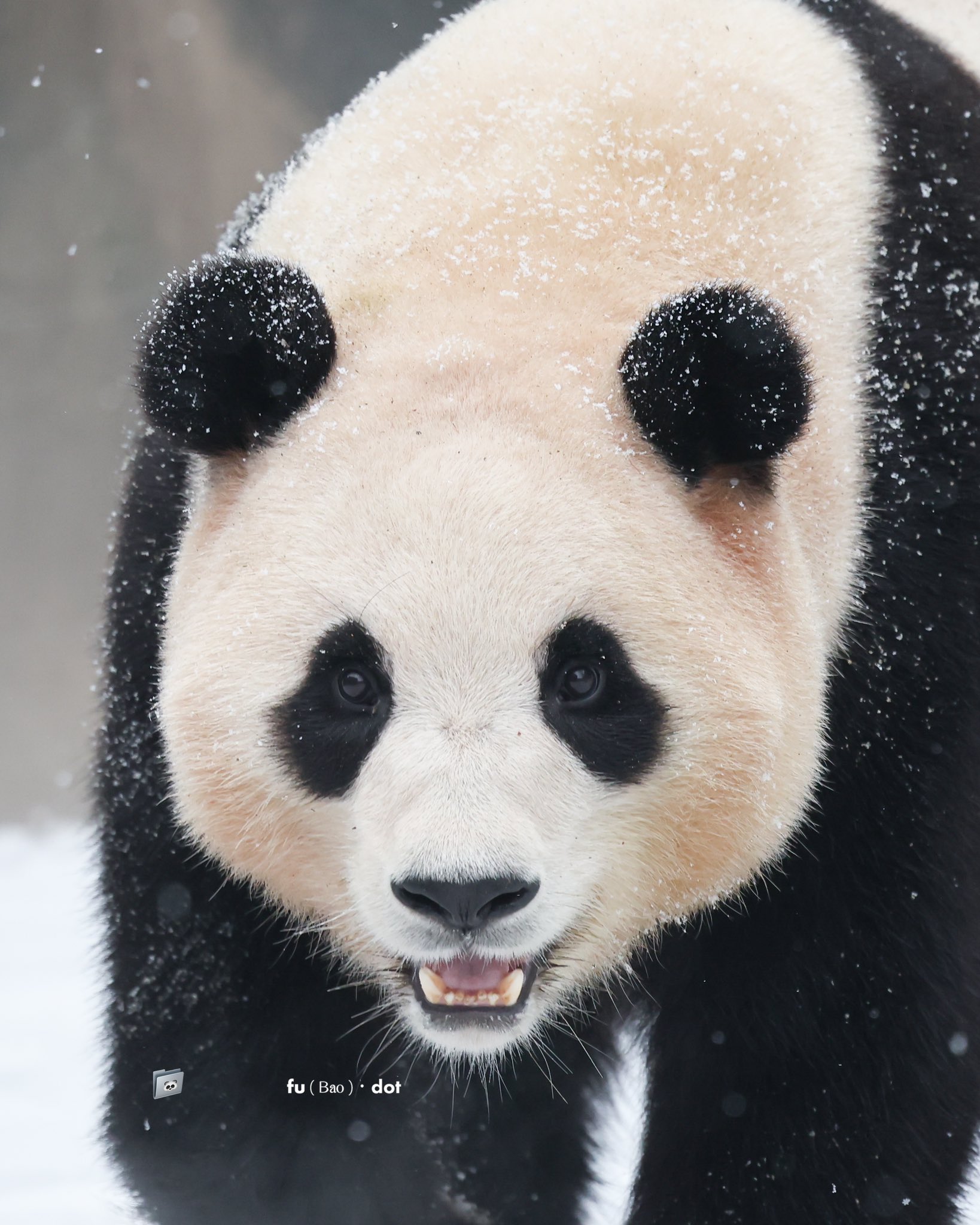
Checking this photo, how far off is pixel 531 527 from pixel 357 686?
351 millimetres

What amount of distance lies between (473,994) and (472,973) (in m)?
0.03

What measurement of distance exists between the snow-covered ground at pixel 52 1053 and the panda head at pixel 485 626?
0.91 metres

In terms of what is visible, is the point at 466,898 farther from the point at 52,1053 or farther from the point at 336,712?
the point at 52,1053

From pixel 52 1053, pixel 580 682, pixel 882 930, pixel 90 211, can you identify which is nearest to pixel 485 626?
pixel 580 682

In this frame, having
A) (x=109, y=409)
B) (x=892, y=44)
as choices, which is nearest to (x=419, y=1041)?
(x=892, y=44)

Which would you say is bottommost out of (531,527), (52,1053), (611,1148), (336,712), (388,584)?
(52,1053)

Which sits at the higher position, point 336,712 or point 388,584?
point 388,584

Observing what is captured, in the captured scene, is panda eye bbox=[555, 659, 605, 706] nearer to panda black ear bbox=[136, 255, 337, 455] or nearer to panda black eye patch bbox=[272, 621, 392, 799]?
panda black eye patch bbox=[272, 621, 392, 799]

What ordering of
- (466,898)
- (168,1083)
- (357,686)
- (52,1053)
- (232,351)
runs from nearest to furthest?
(466,898) < (357,686) < (232,351) < (168,1083) < (52,1053)

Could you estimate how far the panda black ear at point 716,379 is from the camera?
208 cm

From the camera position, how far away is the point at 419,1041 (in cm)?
262

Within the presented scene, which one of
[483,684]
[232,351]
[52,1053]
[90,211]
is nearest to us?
[483,684]

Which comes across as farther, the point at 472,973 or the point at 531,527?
the point at 472,973

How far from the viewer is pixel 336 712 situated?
2.11 metres
